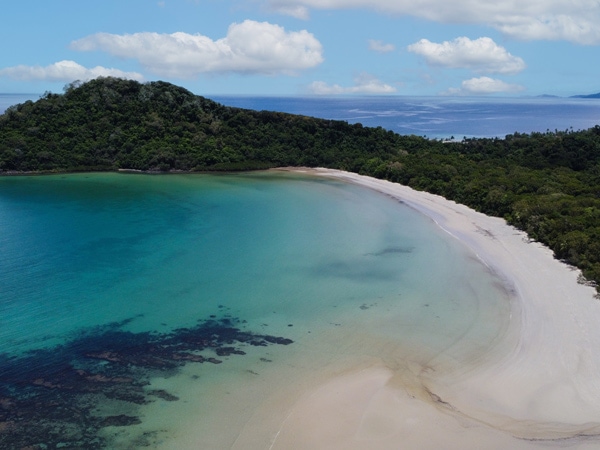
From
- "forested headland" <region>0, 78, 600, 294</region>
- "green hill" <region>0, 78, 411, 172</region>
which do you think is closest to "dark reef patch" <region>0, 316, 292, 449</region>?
"forested headland" <region>0, 78, 600, 294</region>

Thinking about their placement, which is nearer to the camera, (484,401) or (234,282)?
(484,401)

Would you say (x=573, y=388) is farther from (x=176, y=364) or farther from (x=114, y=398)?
(x=114, y=398)

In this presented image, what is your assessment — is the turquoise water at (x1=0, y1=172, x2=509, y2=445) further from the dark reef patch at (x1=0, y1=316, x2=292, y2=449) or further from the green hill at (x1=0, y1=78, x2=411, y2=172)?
the green hill at (x1=0, y1=78, x2=411, y2=172)

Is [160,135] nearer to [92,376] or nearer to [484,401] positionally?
[92,376]

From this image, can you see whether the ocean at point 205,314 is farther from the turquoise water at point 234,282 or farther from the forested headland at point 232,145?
the forested headland at point 232,145

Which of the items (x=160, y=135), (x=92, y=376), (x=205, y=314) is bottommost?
(x=92, y=376)

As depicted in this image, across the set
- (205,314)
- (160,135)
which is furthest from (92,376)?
(160,135)

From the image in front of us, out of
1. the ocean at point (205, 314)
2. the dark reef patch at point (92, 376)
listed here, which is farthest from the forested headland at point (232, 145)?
the dark reef patch at point (92, 376)
